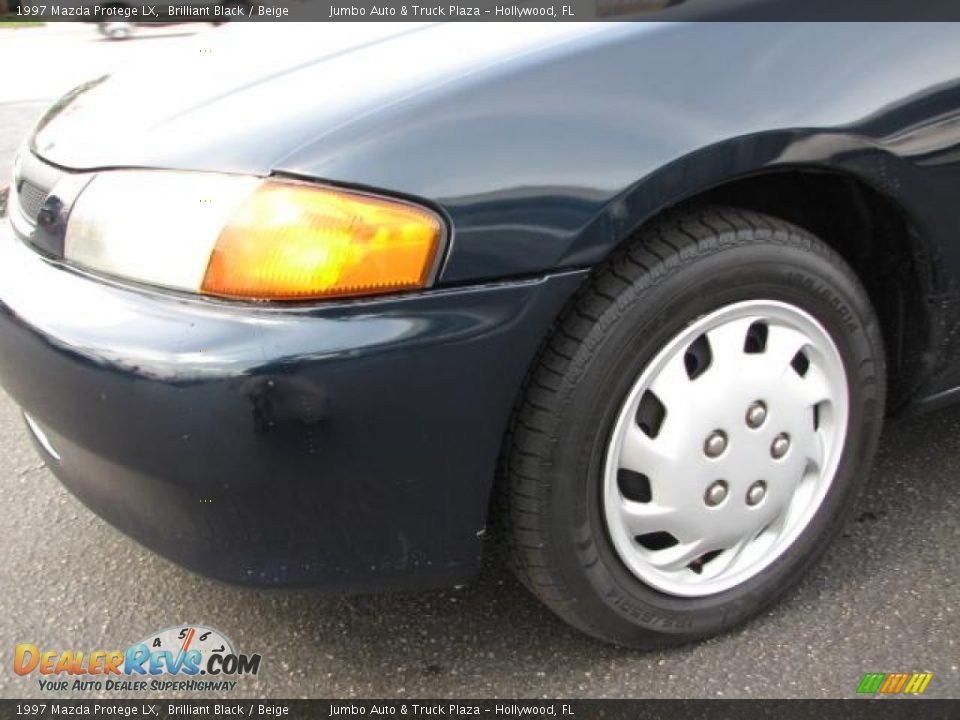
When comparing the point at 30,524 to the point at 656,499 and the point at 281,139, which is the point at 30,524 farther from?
the point at 656,499

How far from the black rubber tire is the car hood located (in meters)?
0.41

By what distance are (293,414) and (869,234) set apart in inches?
45.7

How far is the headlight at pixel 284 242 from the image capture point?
1319mm

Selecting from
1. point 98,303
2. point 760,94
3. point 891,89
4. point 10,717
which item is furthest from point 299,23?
point 10,717

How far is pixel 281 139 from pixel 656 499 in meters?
0.90

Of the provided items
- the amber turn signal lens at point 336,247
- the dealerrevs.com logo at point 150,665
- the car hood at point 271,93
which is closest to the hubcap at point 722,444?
the amber turn signal lens at point 336,247

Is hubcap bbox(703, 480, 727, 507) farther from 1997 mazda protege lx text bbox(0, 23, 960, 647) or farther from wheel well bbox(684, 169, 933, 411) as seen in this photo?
wheel well bbox(684, 169, 933, 411)

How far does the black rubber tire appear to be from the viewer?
1.46 metres


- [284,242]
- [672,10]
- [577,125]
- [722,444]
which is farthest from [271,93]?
[722,444]

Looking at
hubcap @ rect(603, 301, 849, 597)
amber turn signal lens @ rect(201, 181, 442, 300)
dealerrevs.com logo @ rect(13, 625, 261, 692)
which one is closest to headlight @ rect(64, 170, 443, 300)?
amber turn signal lens @ rect(201, 181, 442, 300)

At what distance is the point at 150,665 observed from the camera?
1.80m

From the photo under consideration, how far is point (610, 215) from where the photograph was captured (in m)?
1.39

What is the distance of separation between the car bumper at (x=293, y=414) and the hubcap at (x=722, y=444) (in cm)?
29

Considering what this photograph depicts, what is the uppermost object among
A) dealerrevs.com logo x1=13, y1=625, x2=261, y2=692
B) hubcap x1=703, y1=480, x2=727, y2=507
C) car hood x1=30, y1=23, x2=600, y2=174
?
car hood x1=30, y1=23, x2=600, y2=174
